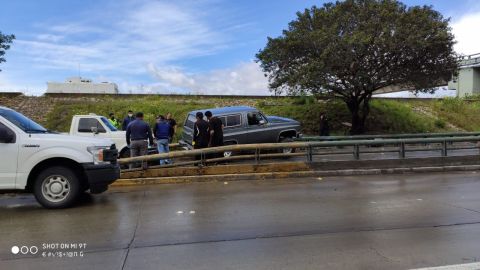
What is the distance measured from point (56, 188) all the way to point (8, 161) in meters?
0.94

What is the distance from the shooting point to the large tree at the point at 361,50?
75.7ft

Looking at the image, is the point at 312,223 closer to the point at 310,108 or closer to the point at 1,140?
the point at 1,140

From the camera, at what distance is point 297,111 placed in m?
27.6

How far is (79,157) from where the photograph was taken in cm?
859

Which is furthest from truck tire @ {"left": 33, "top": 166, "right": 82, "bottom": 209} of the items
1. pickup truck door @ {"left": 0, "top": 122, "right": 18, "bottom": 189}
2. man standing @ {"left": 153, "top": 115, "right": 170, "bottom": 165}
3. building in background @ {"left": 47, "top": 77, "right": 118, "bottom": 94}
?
building in background @ {"left": 47, "top": 77, "right": 118, "bottom": 94}

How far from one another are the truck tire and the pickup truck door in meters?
0.42

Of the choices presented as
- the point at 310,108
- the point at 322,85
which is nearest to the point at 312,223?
the point at 322,85

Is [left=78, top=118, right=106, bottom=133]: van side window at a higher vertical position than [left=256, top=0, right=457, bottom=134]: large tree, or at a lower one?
lower

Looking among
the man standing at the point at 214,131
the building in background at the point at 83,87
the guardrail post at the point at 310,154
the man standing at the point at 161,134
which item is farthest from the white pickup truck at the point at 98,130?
the building in background at the point at 83,87

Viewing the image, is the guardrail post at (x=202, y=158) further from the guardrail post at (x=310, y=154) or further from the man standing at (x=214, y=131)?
the guardrail post at (x=310, y=154)

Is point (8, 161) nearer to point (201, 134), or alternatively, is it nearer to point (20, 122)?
point (20, 122)

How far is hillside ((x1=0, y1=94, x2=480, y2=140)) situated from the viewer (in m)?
25.8

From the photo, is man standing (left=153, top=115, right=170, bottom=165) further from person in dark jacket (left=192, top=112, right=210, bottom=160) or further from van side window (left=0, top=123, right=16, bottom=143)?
van side window (left=0, top=123, right=16, bottom=143)

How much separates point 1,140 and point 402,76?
817 inches
